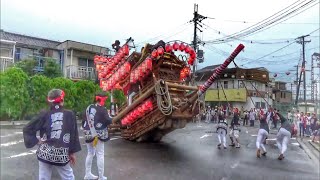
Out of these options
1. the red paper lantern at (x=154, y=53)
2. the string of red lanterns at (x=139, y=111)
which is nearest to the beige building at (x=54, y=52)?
the red paper lantern at (x=154, y=53)

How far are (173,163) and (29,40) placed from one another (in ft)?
14.0

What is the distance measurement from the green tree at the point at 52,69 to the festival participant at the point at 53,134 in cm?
157

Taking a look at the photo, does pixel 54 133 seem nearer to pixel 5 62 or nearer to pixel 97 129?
pixel 97 129

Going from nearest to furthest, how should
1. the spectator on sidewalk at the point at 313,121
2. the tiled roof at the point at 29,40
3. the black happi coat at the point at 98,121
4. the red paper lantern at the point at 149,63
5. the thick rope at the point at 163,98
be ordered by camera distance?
the tiled roof at the point at 29,40, the black happi coat at the point at 98,121, the red paper lantern at the point at 149,63, the thick rope at the point at 163,98, the spectator on sidewalk at the point at 313,121

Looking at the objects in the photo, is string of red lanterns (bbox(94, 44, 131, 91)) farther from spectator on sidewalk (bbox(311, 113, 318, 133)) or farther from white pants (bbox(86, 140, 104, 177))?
spectator on sidewalk (bbox(311, 113, 318, 133))

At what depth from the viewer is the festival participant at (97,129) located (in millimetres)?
Answer: 5492

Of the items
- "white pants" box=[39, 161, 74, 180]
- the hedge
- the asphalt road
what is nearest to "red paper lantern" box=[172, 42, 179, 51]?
the hedge

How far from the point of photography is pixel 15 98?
23.0 feet

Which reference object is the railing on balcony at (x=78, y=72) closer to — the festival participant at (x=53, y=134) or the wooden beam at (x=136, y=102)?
the festival participant at (x=53, y=134)

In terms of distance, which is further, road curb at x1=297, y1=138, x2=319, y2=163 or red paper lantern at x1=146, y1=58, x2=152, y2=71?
road curb at x1=297, y1=138, x2=319, y2=163

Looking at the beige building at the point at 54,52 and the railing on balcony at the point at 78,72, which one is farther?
the railing on balcony at the point at 78,72

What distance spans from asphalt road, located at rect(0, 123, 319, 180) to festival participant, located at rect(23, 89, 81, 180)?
1.80 meters

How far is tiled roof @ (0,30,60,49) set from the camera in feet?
16.3

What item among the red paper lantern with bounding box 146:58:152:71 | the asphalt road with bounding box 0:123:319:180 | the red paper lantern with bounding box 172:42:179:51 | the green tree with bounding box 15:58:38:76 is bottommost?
the asphalt road with bounding box 0:123:319:180
